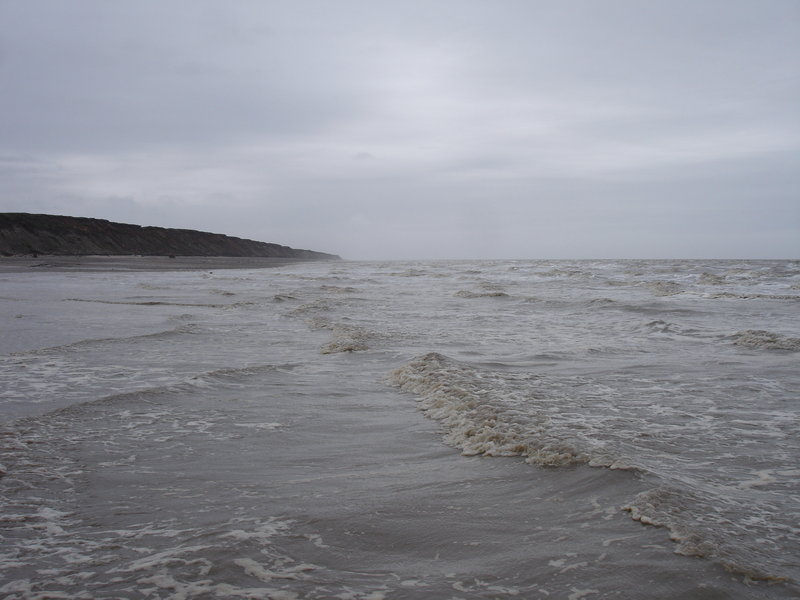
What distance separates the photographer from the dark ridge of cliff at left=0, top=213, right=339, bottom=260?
212ft

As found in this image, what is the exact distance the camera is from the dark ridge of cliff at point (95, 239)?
64.5 m

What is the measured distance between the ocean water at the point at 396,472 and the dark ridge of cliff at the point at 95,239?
64.7 meters

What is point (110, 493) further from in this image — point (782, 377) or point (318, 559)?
point (782, 377)

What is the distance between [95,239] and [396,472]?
3287 inches

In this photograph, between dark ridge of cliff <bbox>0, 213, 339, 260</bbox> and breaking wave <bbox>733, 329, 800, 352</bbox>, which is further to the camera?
dark ridge of cliff <bbox>0, 213, 339, 260</bbox>

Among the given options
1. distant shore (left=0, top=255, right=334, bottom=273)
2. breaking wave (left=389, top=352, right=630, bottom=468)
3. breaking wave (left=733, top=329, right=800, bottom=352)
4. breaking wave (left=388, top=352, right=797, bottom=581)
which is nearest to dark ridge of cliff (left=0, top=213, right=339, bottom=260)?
distant shore (left=0, top=255, right=334, bottom=273)

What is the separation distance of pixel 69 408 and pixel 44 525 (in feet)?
8.86

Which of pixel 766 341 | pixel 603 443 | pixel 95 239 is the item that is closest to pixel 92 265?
pixel 95 239

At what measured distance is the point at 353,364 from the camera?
8.45 meters

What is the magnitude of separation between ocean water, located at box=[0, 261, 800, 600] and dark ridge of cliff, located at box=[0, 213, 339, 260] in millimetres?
64660

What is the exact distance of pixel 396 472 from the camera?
165 inches

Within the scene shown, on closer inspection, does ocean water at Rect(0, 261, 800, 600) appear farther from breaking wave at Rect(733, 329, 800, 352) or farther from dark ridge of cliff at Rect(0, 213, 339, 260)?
dark ridge of cliff at Rect(0, 213, 339, 260)

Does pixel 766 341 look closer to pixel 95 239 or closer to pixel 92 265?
pixel 92 265

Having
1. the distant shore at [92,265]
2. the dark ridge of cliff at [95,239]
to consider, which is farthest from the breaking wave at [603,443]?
the dark ridge of cliff at [95,239]
